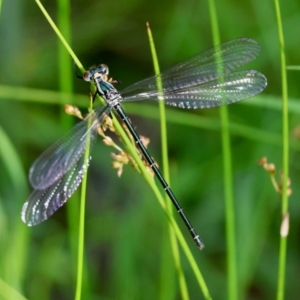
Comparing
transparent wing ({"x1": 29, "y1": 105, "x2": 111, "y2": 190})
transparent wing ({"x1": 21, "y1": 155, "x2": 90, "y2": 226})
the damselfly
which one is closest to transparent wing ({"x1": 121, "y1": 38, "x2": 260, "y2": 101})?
the damselfly

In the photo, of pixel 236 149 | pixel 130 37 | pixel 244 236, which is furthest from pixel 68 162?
pixel 130 37

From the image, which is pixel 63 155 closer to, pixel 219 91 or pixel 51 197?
pixel 51 197

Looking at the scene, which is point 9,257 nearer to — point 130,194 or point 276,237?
point 130,194

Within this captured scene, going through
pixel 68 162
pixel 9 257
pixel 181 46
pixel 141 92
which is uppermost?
pixel 181 46

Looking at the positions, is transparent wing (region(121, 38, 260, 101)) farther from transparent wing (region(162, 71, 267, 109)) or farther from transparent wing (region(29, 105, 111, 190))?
transparent wing (region(29, 105, 111, 190))

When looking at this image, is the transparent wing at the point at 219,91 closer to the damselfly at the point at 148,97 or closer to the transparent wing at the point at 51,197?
the damselfly at the point at 148,97

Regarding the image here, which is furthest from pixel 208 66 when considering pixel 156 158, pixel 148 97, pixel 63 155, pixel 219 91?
pixel 156 158
